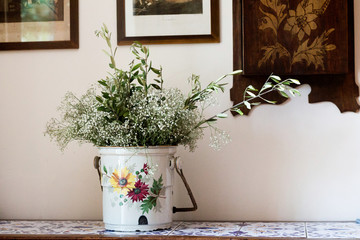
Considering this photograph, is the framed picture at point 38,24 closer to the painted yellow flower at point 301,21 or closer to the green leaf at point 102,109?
the green leaf at point 102,109

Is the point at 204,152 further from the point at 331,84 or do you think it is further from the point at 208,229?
the point at 331,84

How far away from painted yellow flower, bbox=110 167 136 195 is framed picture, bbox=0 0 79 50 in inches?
24.7

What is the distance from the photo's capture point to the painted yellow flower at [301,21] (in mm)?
1924

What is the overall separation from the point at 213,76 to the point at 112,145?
52 cm

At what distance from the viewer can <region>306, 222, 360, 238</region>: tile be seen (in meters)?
1.65

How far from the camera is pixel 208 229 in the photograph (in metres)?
1.81

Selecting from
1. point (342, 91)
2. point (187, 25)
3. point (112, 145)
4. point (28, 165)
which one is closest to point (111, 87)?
point (112, 145)

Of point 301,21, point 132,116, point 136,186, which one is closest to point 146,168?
point 136,186

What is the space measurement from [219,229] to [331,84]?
65cm

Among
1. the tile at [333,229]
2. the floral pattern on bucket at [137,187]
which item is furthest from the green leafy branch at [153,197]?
the tile at [333,229]

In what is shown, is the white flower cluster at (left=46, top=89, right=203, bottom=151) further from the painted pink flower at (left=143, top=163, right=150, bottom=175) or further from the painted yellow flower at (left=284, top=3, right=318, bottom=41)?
the painted yellow flower at (left=284, top=3, right=318, bottom=41)

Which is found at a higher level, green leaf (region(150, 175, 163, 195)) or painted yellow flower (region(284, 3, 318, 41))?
painted yellow flower (region(284, 3, 318, 41))

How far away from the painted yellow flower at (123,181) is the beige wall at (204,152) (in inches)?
15.3

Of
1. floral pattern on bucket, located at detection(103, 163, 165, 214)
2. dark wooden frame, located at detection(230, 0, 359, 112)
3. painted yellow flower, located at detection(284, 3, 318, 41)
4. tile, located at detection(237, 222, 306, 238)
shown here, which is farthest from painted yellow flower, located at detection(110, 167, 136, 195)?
painted yellow flower, located at detection(284, 3, 318, 41)
